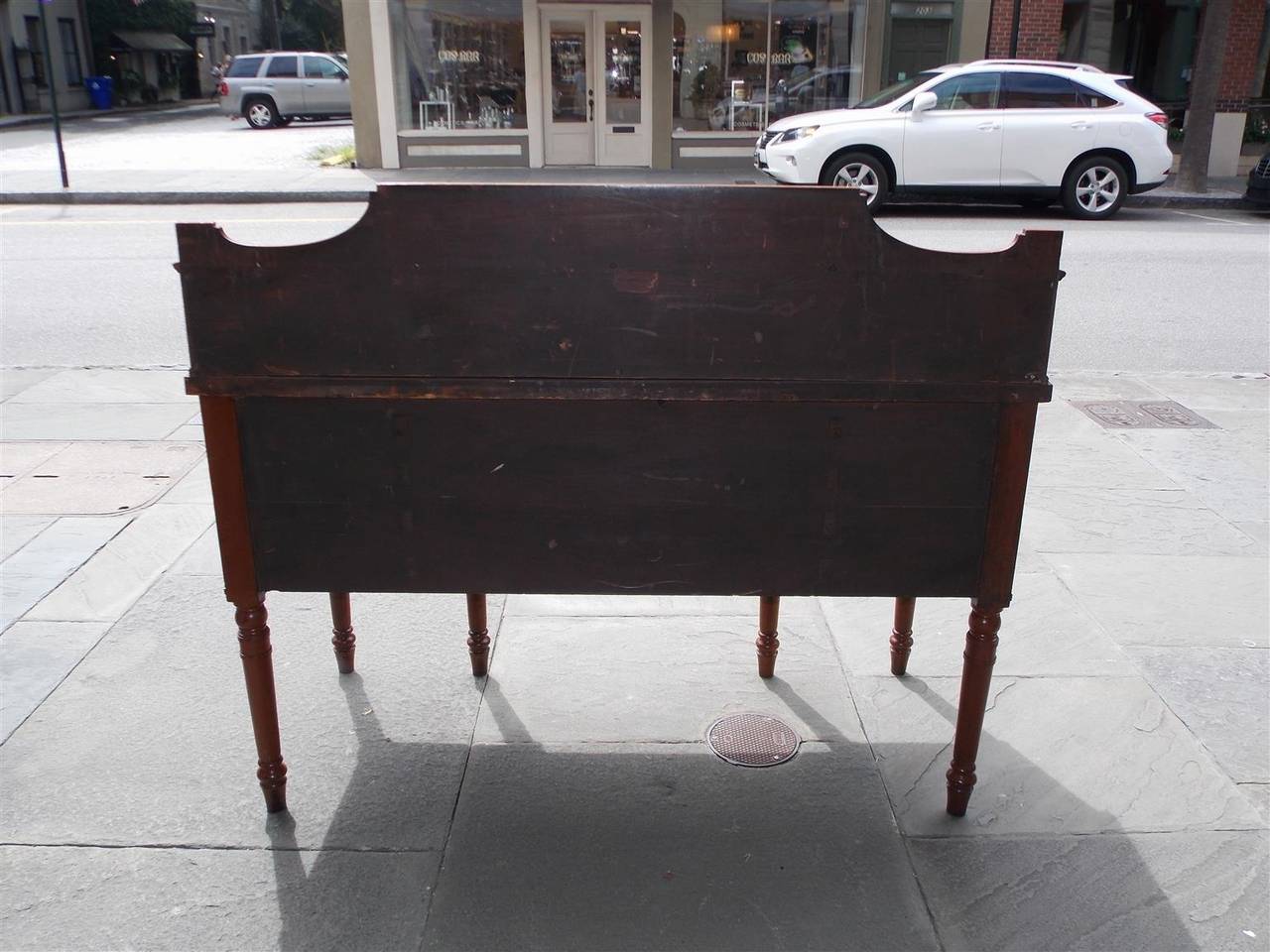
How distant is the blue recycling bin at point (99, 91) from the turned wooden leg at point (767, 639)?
1676 inches

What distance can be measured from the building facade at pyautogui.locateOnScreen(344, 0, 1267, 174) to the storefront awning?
27.8 metres

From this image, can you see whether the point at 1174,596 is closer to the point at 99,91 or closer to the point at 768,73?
the point at 768,73

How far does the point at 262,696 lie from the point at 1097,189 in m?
14.5

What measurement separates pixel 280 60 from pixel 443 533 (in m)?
32.5

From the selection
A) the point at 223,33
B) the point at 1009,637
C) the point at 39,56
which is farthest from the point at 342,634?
the point at 223,33

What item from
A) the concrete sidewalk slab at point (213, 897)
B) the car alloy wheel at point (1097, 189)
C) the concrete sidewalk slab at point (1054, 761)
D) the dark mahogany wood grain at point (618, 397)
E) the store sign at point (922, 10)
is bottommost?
the concrete sidewalk slab at point (1054, 761)

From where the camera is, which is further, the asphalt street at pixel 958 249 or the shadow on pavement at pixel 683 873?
the asphalt street at pixel 958 249

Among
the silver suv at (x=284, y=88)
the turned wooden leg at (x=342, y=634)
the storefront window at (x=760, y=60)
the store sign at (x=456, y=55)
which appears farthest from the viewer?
the silver suv at (x=284, y=88)

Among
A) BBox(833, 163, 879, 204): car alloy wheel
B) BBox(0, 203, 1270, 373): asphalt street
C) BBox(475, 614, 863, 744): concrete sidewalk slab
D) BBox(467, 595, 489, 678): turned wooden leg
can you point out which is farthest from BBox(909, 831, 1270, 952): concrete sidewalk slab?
BBox(833, 163, 879, 204): car alloy wheel

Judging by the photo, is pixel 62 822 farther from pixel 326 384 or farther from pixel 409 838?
pixel 326 384

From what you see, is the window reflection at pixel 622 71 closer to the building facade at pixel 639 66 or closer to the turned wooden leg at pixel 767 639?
the building facade at pixel 639 66

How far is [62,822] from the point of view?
9.50 feet

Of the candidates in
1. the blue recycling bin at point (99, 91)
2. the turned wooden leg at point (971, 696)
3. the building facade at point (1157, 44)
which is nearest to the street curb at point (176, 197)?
the building facade at point (1157, 44)

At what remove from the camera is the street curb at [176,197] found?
54.4 feet
